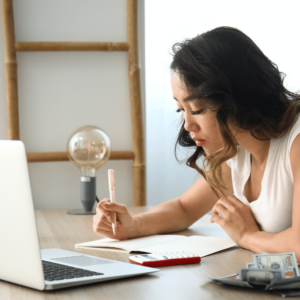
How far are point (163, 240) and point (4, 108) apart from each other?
1032mm

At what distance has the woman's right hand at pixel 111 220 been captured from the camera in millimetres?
912

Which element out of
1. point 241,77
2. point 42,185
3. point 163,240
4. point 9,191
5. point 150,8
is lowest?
point 42,185

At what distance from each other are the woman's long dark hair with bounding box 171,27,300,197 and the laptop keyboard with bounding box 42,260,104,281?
446mm

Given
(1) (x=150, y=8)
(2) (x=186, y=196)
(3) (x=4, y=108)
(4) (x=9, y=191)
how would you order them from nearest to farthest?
(4) (x=9, y=191)
(2) (x=186, y=196)
(3) (x=4, y=108)
(1) (x=150, y=8)

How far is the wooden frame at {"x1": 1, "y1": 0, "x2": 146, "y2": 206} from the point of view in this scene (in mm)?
1611

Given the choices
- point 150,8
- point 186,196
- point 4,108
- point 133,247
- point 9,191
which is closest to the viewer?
point 9,191

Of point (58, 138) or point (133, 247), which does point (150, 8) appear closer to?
point (58, 138)

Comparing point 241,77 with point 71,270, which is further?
point 241,77

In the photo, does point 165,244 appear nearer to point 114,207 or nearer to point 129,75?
point 114,207

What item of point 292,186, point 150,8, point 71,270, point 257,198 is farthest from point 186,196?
point 150,8

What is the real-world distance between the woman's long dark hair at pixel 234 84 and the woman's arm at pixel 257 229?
3.5 inches

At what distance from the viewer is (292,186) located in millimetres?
882

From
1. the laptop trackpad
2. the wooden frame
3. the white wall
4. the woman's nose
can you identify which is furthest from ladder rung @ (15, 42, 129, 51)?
the laptop trackpad

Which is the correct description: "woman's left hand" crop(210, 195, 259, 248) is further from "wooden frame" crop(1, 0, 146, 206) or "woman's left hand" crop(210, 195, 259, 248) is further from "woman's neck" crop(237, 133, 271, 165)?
"wooden frame" crop(1, 0, 146, 206)
